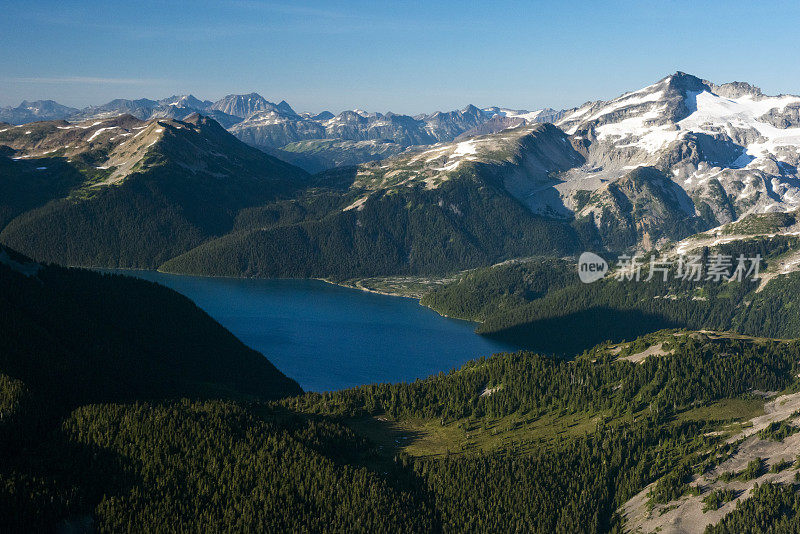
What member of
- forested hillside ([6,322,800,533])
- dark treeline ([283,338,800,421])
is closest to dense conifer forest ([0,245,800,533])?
forested hillside ([6,322,800,533])

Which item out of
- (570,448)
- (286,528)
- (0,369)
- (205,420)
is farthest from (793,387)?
(0,369)

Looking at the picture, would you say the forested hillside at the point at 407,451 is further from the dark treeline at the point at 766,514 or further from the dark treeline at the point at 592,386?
the dark treeline at the point at 766,514

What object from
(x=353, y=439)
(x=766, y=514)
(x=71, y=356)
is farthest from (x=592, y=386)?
(x=71, y=356)

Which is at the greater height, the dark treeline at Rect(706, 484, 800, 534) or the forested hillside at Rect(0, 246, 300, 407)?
the forested hillside at Rect(0, 246, 300, 407)

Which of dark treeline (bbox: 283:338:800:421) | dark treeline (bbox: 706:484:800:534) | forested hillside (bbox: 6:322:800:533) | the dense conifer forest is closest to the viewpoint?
dark treeline (bbox: 706:484:800:534)

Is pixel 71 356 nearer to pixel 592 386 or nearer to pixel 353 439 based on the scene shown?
pixel 353 439

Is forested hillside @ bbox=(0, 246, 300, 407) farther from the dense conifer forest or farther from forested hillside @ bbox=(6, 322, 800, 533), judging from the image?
forested hillside @ bbox=(6, 322, 800, 533)

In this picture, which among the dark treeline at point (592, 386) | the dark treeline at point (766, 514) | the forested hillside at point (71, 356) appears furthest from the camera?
the dark treeline at point (592, 386)

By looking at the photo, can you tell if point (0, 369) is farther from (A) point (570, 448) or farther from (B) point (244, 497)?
(A) point (570, 448)

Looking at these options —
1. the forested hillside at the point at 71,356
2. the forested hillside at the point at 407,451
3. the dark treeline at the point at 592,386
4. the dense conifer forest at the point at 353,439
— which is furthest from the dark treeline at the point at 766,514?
the forested hillside at the point at 71,356

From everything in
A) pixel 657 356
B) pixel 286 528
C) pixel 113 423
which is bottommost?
pixel 286 528

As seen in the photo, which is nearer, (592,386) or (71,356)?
(71,356)
